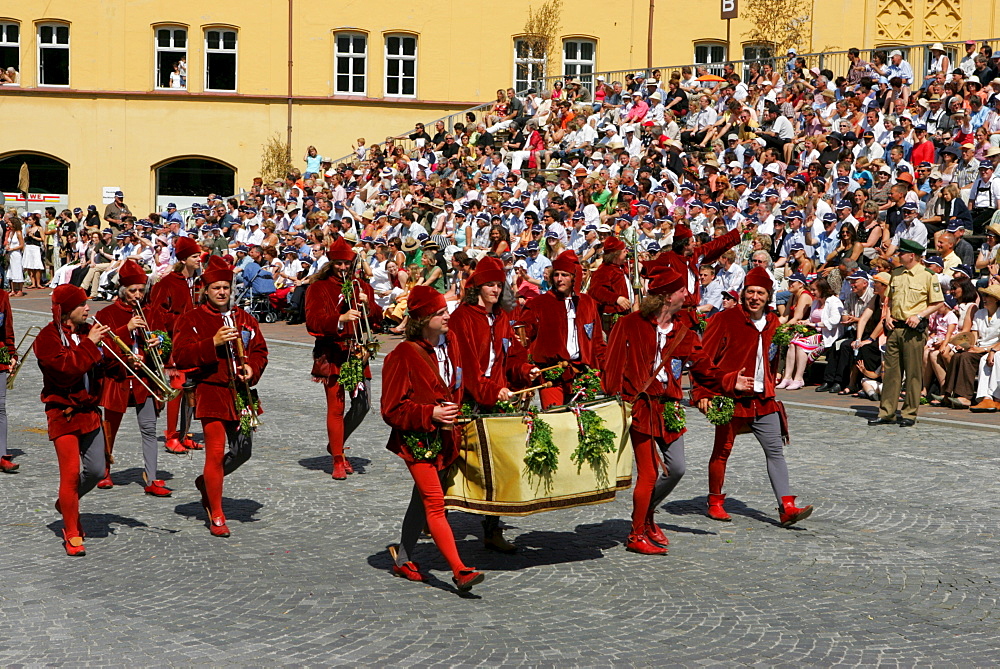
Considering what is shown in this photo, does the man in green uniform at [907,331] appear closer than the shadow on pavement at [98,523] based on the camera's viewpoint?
No

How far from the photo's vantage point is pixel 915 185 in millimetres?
20203

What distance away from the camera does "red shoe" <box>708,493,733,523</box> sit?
9297mm

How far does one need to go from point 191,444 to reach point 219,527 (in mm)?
3275

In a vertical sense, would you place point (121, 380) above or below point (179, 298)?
below

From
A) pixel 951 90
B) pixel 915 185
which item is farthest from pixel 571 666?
pixel 951 90

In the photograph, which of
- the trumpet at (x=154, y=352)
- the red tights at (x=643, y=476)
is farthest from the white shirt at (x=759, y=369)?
the trumpet at (x=154, y=352)

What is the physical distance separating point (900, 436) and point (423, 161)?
20.2 metres

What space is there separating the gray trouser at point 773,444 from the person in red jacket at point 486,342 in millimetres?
1750

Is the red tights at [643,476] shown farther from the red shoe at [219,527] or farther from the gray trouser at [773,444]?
the red shoe at [219,527]

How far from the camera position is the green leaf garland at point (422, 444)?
7.37 meters

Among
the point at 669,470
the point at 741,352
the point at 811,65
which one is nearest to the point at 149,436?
the point at 669,470

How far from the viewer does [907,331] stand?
1448 centimetres

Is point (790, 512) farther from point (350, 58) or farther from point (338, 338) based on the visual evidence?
point (350, 58)

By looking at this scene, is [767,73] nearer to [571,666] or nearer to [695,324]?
[695,324]
